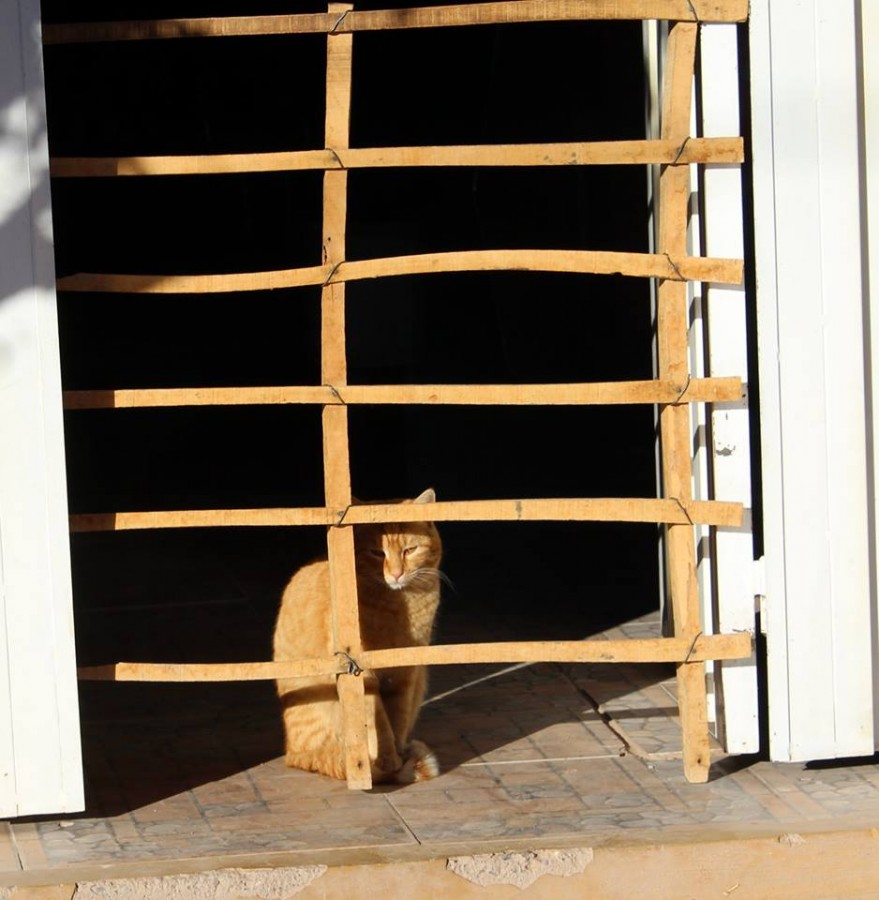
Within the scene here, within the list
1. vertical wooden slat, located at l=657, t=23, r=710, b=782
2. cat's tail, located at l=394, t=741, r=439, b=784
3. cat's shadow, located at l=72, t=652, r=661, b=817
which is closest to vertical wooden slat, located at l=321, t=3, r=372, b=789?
cat's tail, located at l=394, t=741, r=439, b=784

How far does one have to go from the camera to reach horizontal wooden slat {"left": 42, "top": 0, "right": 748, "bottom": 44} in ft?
11.8

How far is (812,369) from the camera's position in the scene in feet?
12.3

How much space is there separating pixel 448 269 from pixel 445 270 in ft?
0.15

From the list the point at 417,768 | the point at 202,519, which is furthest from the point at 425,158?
the point at 417,768

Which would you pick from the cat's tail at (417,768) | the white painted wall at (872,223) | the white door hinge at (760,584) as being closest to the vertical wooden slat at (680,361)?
the white door hinge at (760,584)

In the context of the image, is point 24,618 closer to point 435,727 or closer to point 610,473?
point 435,727

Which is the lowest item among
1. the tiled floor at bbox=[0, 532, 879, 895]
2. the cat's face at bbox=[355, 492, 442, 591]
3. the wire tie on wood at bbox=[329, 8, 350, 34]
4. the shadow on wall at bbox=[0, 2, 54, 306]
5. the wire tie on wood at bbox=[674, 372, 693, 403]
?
the tiled floor at bbox=[0, 532, 879, 895]

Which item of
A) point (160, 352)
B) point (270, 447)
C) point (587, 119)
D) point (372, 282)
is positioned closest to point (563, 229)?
point (587, 119)

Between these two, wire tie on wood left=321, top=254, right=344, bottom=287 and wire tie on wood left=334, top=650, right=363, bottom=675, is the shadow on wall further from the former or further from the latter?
wire tie on wood left=334, top=650, right=363, bottom=675

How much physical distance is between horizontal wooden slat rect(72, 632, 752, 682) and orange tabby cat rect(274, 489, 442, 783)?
21 cm

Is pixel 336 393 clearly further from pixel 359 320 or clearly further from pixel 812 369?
pixel 359 320

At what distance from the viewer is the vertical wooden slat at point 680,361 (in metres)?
3.68

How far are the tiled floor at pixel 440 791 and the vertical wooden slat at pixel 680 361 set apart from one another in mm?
290

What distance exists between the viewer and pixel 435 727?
4.52 m
